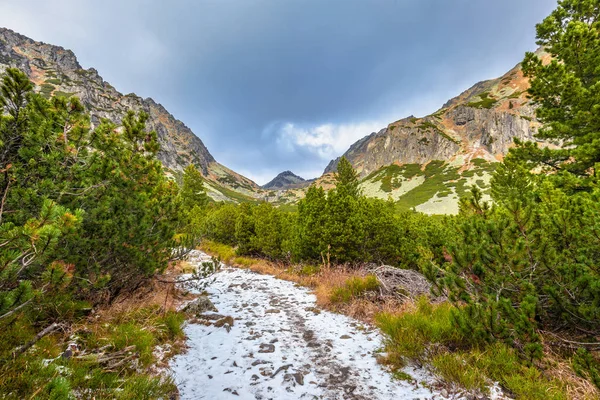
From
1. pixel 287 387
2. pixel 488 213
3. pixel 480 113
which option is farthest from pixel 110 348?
pixel 480 113

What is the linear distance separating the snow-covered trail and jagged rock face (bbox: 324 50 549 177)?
103 meters

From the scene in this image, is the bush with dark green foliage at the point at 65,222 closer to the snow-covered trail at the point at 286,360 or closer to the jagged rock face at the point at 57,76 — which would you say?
the snow-covered trail at the point at 286,360

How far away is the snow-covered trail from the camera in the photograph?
324cm

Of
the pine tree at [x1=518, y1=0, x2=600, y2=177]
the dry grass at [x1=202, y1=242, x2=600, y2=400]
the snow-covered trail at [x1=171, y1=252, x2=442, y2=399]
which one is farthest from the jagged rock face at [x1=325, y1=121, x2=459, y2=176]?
the snow-covered trail at [x1=171, y1=252, x2=442, y2=399]

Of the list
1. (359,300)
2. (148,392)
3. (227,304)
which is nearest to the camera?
(148,392)

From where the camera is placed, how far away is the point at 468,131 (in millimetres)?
103000

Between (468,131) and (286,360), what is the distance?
124 meters

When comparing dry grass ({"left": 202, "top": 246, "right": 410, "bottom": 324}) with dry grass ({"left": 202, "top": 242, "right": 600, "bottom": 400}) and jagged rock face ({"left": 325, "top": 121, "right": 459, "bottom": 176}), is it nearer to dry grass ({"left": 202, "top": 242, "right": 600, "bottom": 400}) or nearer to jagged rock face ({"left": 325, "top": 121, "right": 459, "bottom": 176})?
dry grass ({"left": 202, "top": 242, "right": 600, "bottom": 400})

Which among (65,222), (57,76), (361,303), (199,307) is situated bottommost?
(361,303)

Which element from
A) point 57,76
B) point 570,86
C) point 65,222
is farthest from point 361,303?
point 57,76

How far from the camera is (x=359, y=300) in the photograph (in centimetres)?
622

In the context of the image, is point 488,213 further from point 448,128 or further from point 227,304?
point 448,128

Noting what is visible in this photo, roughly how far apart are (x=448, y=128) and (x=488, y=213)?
126092mm

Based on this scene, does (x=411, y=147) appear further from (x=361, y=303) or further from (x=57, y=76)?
(x=57, y=76)
